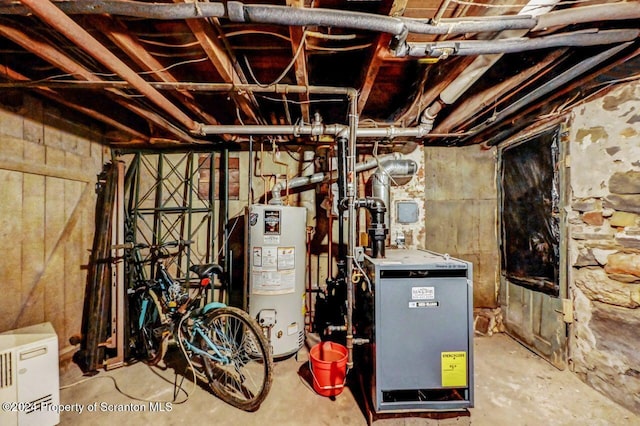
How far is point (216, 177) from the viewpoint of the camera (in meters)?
3.23

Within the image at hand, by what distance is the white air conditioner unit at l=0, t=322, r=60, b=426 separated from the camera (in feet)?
5.30

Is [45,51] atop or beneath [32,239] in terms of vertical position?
atop

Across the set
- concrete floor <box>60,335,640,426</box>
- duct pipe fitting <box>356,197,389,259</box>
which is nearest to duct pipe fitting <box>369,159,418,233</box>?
duct pipe fitting <box>356,197,389,259</box>

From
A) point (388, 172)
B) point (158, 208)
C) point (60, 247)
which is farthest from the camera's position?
point (158, 208)

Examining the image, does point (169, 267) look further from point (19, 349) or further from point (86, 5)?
point (86, 5)

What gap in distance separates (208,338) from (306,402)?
934 mm

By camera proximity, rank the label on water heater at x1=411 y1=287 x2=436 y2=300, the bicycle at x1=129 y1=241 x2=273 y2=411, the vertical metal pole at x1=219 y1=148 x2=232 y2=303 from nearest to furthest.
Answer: the label on water heater at x1=411 y1=287 x2=436 y2=300 → the bicycle at x1=129 y1=241 x2=273 y2=411 → the vertical metal pole at x1=219 y1=148 x2=232 y2=303

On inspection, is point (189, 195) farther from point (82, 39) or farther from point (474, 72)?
point (474, 72)

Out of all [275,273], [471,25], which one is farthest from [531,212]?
[275,273]

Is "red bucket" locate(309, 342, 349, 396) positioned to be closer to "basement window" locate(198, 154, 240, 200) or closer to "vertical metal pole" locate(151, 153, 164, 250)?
"basement window" locate(198, 154, 240, 200)

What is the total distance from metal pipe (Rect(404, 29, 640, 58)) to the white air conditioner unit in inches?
123

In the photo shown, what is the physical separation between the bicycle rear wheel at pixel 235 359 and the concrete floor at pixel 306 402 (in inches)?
3.7

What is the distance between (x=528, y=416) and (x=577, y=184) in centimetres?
190

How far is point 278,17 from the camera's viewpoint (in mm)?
1221
